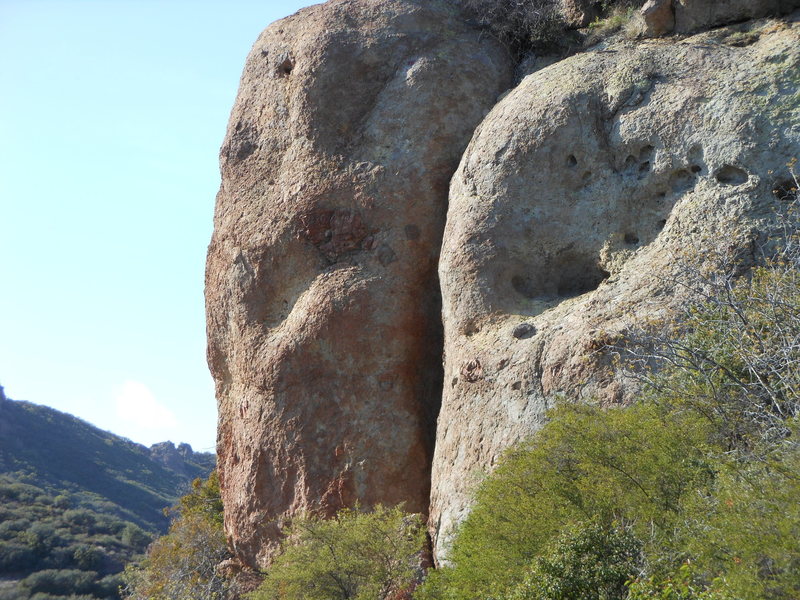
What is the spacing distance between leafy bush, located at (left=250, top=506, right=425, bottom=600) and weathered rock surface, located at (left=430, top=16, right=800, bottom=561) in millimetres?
637

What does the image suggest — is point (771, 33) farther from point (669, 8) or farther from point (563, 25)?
point (563, 25)

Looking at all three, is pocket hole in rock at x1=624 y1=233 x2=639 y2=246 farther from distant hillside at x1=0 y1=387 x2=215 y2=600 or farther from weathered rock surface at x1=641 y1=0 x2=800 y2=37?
distant hillside at x1=0 y1=387 x2=215 y2=600

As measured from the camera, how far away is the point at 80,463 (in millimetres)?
49062

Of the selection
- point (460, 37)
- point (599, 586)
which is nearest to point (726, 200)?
point (599, 586)

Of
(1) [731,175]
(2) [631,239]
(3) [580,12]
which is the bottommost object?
(2) [631,239]

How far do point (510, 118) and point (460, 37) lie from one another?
3499 millimetres

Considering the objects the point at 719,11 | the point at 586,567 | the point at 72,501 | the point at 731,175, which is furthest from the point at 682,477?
the point at 72,501

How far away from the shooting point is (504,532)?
30.2 ft

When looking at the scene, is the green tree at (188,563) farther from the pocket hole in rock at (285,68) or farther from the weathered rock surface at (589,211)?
the pocket hole in rock at (285,68)

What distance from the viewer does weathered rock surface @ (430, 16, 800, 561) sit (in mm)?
11242

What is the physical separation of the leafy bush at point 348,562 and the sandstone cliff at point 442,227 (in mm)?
629

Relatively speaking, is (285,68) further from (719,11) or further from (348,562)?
(348,562)

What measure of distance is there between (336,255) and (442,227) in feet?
5.72

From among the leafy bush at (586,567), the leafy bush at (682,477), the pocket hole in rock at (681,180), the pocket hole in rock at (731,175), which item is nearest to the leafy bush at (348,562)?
the leafy bush at (682,477)
